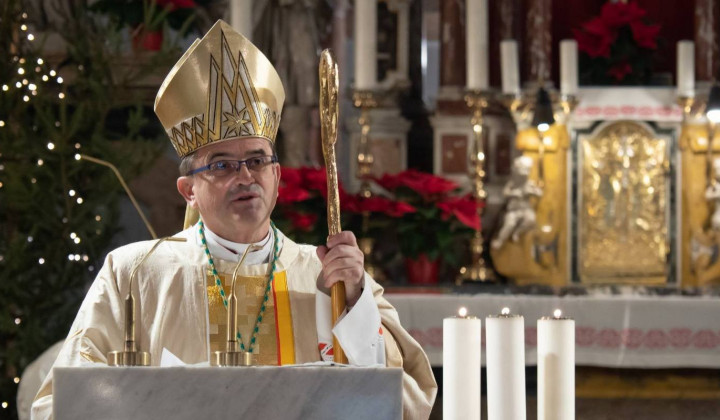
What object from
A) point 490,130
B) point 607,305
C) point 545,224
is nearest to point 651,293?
point 607,305

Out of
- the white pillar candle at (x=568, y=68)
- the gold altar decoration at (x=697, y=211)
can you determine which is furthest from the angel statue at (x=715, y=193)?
the white pillar candle at (x=568, y=68)

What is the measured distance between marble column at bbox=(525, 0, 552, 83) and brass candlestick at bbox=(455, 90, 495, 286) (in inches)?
19.9

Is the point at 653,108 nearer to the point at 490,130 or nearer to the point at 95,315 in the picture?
the point at 490,130

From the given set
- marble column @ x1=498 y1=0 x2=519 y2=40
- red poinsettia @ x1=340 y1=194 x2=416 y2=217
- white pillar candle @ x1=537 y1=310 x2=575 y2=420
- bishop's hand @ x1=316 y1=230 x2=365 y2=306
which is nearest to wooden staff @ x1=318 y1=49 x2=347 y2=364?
bishop's hand @ x1=316 y1=230 x2=365 y2=306

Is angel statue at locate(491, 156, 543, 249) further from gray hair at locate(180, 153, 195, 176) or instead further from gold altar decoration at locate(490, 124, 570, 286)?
gray hair at locate(180, 153, 195, 176)

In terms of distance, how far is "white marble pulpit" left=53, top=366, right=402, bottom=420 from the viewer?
77.2 inches

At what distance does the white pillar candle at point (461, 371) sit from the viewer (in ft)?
8.52

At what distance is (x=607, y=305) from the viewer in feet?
16.4

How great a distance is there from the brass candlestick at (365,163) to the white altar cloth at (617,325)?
783 millimetres

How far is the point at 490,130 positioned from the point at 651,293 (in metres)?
1.51

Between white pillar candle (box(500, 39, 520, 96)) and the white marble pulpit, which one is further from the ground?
white pillar candle (box(500, 39, 520, 96))

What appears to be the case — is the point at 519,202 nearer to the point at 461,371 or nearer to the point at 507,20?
the point at 507,20

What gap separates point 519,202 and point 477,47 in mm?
698

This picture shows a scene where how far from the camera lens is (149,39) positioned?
632cm
